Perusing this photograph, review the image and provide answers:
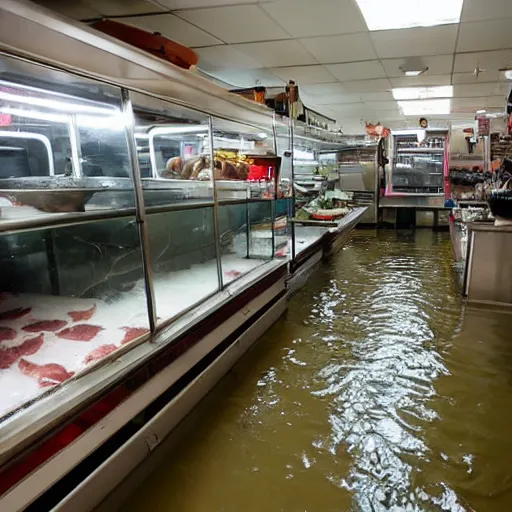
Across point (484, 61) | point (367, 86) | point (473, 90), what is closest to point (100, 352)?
point (484, 61)

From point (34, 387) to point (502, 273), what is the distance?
4.03 meters

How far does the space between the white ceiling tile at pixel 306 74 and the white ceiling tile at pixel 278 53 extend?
0.21 meters

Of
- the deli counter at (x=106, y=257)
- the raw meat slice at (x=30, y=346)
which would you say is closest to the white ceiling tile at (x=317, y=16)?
the deli counter at (x=106, y=257)

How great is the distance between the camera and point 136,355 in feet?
6.24

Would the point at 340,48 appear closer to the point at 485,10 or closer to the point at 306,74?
the point at 306,74

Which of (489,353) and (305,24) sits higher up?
(305,24)

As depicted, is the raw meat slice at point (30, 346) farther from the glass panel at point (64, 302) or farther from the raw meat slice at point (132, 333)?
the raw meat slice at point (132, 333)

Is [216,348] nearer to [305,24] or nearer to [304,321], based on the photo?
[304,321]

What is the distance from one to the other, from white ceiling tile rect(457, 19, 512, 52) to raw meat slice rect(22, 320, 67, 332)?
13.1 feet

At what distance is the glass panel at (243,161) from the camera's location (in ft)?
10.3

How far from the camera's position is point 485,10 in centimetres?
337

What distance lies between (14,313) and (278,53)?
367 cm

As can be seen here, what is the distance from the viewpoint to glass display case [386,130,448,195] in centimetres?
854

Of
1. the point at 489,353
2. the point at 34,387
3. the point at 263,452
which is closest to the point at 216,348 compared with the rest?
the point at 263,452
